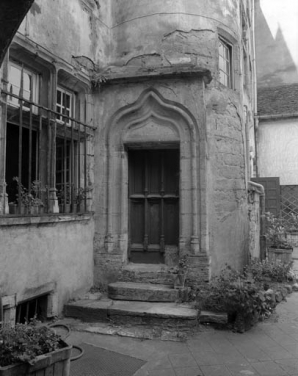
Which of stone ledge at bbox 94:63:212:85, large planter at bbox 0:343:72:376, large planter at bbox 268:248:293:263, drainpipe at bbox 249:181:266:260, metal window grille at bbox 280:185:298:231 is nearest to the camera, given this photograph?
large planter at bbox 0:343:72:376

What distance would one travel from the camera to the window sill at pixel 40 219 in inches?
176

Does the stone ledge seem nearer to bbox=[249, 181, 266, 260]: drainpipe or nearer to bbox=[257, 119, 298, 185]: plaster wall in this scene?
bbox=[249, 181, 266, 260]: drainpipe

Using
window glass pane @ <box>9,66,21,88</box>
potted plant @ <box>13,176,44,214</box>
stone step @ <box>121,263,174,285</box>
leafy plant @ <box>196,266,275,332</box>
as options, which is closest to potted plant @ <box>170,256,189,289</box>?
stone step @ <box>121,263,174,285</box>

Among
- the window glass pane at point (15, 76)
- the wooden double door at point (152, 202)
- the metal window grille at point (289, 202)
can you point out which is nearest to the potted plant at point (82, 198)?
the wooden double door at point (152, 202)

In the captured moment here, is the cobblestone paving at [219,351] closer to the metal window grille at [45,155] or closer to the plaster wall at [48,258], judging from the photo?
the plaster wall at [48,258]

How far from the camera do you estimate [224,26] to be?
7.16 m

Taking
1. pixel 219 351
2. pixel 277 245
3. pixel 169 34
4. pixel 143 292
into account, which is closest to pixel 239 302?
pixel 219 351

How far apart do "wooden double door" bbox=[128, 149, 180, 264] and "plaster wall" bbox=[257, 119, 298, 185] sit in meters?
10.4

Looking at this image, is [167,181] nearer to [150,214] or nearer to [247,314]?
[150,214]

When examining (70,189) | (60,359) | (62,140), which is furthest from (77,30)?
(60,359)

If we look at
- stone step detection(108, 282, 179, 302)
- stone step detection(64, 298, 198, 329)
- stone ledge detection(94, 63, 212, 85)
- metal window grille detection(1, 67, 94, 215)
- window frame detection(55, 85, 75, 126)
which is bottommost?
stone step detection(64, 298, 198, 329)

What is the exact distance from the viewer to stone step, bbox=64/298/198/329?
16.6ft

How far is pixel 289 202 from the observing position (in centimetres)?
1516

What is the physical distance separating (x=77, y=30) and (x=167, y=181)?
10.5ft
